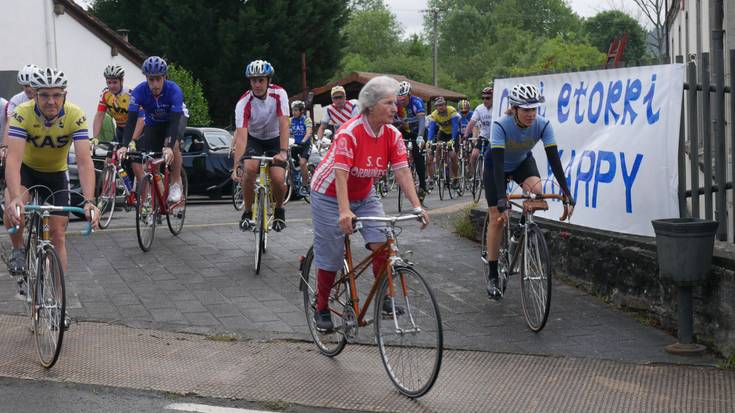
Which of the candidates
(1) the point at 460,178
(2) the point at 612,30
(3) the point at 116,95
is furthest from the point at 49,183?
(2) the point at 612,30

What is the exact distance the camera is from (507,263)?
8789 millimetres

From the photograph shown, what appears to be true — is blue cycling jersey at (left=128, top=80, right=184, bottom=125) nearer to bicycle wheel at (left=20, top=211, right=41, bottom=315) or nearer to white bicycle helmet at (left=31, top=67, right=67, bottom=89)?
bicycle wheel at (left=20, top=211, right=41, bottom=315)

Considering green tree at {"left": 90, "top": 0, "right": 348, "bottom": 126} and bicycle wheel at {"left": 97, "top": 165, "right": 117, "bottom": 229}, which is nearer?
bicycle wheel at {"left": 97, "top": 165, "right": 117, "bottom": 229}

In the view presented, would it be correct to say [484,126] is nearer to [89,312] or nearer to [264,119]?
[264,119]

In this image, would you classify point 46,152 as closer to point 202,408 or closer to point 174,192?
point 202,408

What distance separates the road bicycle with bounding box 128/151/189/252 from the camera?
38.2 feet

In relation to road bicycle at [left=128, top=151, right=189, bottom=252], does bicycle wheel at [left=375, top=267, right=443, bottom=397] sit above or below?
below

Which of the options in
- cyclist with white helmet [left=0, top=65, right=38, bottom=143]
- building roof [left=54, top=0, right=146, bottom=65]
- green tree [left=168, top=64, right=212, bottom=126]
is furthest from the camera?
green tree [left=168, top=64, right=212, bottom=126]

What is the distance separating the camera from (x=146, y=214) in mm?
11766

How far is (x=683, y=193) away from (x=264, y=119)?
4575 millimetres

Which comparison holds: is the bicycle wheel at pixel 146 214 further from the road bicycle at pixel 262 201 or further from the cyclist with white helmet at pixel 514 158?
the cyclist with white helmet at pixel 514 158

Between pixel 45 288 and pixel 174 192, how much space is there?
5325mm

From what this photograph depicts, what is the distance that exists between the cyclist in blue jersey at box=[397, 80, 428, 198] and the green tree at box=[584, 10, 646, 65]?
85416mm

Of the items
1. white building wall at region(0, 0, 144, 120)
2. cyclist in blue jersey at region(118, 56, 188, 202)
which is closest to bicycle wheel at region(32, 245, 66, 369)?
cyclist in blue jersey at region(118, 56, 188, 202)
